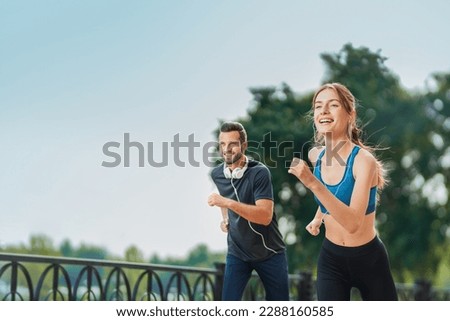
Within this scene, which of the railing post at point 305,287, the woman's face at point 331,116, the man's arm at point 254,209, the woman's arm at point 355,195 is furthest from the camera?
the railing post at point 305,287

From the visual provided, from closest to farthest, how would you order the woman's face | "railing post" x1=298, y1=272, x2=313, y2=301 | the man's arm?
the woman's face
the man's arm
"railing post" x1=298, y1=272, x2=313, y2=301

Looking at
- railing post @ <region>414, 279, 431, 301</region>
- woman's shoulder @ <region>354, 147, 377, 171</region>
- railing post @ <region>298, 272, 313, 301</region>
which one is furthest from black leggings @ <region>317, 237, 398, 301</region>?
railing post @ <region>414, 279, 431, 301</region>

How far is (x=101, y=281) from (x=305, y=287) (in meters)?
3.36

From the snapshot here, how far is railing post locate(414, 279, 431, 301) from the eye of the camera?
13453mm

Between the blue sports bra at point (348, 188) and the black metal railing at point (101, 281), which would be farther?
the black metal railing at point (101, 281)

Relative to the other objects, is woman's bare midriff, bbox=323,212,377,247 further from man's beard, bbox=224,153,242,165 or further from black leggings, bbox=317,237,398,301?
man's beard, bbox=224,153,242,165

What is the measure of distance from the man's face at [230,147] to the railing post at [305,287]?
489 cm

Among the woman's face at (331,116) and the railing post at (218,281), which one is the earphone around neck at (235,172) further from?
the railing post at (218,281)

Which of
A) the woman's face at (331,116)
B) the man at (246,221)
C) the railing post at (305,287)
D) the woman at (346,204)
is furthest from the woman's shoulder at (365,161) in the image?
the railing post at (305,287)

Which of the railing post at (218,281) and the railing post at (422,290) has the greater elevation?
the railing post at (218,281)

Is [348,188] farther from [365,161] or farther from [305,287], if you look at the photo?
[305,287]

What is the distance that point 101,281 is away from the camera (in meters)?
5.95

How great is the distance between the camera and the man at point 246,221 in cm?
397

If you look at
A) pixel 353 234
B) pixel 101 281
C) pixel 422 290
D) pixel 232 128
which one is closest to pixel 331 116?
pixel 353 234
